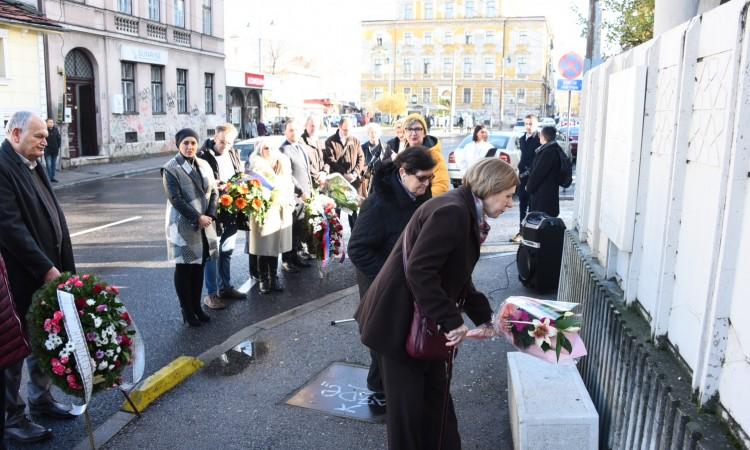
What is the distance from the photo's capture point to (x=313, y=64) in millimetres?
98312

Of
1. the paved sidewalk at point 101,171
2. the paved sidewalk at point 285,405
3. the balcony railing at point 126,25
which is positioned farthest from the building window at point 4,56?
the paved sidewalk at point 285,405

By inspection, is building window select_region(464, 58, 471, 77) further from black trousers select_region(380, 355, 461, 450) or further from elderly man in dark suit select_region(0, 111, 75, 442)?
black trousers select_region(380, 355, 461, 450)

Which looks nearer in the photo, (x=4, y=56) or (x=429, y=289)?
A: (x=429, y=289)

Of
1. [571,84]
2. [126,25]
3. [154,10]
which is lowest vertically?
[571,84]

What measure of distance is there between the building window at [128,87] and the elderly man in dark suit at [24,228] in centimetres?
2439

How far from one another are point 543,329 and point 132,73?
90.4 ft

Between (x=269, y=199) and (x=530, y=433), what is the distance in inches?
177

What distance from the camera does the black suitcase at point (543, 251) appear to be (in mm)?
7496

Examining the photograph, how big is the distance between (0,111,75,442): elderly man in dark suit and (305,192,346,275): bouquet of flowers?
3.55 metres

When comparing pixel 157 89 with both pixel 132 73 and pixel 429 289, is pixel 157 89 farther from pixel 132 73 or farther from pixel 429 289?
pixel 429 289

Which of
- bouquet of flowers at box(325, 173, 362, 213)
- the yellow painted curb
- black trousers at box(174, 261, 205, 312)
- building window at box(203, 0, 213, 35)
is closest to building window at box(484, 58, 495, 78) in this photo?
building window at box(203, 0, 213, 35)

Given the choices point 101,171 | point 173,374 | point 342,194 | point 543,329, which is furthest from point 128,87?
point 543,329

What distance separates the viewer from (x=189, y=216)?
6.27 meters

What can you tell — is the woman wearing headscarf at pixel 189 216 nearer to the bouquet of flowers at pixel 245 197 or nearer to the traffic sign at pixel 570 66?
the bouquet of flowers at pixel 245 197
